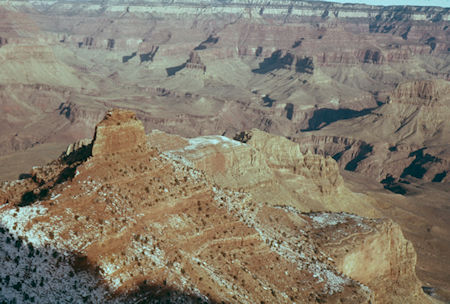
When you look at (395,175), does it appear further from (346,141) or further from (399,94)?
(399,94)

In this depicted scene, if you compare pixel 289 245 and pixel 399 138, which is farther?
pixel 399 138

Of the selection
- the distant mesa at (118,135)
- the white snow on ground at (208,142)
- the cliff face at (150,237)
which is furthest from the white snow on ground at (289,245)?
the white snow on ground at (208,142)

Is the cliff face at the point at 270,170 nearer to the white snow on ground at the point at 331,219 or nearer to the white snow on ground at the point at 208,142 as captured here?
the white snow on ground at the point at 208,142

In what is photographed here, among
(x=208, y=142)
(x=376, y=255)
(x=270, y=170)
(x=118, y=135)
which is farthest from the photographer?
(x=270, y=170)

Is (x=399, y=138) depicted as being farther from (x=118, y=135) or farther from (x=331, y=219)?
(x=118, y=135)

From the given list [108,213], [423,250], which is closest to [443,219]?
[423,250]

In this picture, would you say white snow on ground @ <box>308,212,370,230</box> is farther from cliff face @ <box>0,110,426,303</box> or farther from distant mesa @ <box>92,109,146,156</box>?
distant mesa @ <box>92,109,146,156</box>

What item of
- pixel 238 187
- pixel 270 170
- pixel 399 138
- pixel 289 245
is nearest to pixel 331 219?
pixel 289 245

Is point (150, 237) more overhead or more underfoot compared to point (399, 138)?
more overhead

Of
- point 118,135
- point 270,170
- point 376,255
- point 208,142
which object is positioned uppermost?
point 118,135
